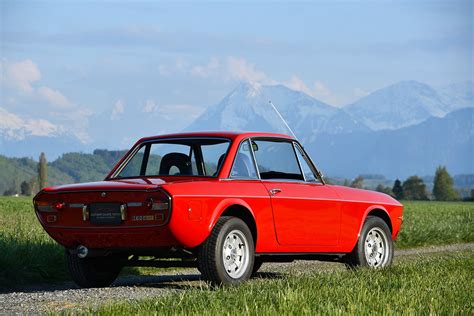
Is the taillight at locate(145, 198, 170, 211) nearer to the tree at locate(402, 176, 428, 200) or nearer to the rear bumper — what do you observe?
the rear bumper

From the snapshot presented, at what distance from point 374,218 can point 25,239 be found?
4798 millimetres

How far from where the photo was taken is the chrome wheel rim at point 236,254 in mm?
9695

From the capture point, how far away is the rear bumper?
30.4ft

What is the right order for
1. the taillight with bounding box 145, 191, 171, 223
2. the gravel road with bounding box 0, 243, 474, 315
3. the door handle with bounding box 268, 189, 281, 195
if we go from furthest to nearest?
1. the door handle with bounding box 268, 189, 281, 195
2. the taillight with bounding box 145, 191, 171, 223
3. the gravel road with bounding box 0, 243, 474, 315

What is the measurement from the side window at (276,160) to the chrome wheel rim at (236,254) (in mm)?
1006

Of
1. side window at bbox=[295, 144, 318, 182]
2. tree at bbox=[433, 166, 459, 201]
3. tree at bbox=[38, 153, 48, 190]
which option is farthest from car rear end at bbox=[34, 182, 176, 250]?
tree at bbox=[433, 166, 459, 201]

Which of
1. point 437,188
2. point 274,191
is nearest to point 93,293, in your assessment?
point 274,191

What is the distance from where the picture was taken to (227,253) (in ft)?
31.8

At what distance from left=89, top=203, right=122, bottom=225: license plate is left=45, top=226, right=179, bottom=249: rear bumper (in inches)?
2.8

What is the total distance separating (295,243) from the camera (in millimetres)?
10719

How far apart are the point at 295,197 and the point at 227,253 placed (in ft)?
4.53

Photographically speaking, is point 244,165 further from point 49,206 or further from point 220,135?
point 49,206

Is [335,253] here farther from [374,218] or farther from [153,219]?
[153,219]

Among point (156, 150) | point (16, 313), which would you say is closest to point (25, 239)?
point (156, 150)
